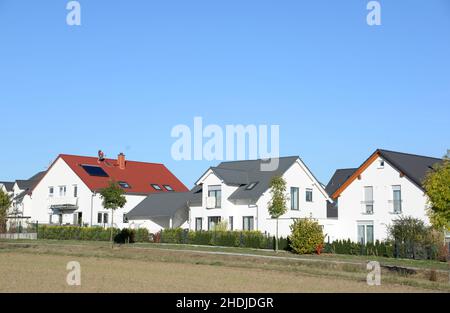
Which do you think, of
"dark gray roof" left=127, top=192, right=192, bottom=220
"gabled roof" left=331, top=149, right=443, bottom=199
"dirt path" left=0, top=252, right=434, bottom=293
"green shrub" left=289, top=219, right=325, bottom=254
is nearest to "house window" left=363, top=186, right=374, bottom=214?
"gabled roof" left=331, top=149, right=443, bottom=199

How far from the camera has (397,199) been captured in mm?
41656

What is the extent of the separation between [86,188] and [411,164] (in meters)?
32.6

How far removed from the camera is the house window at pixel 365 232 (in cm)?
4289

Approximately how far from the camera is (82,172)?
6316cm

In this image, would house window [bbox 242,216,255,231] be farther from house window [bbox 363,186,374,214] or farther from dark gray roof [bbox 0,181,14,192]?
dark gray roof [bbox 0,181,14,192]

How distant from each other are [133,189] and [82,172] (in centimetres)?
553

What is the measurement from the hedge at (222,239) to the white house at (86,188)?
50.4 feet

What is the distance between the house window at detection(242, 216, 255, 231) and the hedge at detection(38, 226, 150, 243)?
8023 millimetres

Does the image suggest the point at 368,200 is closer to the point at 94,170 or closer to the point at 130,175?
the point at 130,175

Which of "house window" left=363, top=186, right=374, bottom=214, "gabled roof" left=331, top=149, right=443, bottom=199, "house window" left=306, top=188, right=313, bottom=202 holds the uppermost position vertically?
"gabled roof" left=331, top=149, right=443, bottom=199

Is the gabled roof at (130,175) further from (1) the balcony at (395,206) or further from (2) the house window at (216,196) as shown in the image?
(1) the balcony at (395,206)

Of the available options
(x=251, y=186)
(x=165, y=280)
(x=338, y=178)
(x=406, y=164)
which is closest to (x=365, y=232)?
(x=406, y=164)

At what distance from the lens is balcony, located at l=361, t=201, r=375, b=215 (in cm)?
4314
